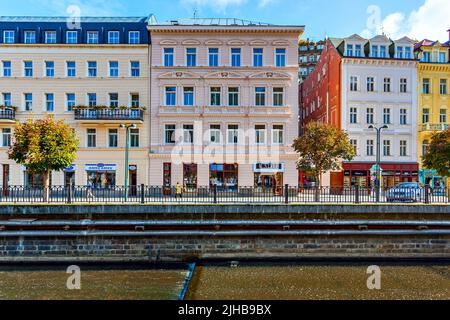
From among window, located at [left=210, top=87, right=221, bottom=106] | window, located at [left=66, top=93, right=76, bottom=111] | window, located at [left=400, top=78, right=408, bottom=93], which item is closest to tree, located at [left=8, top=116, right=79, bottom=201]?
window, located at [left=66, top=93, right=76, bottom=111]

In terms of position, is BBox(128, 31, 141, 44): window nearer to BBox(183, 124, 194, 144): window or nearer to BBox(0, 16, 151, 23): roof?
BBox(0, 16, 151, 23): roof

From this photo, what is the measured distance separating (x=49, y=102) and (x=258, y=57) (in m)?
19.3

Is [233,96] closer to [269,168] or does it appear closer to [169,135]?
[169,135]

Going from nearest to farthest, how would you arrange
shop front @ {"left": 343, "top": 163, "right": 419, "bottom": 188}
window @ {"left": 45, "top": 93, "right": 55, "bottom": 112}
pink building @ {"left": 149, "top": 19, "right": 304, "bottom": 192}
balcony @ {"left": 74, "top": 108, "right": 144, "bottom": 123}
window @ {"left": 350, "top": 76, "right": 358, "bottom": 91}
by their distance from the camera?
1. balcony @ {"left": 74, "top": 108, "right": 144, "bottom": 123}
2. pink building @ {"left": 149, "top": 19, "right": 304, "bottom": 192}
3. window @ {"left": 45, "top": 93, "right": 55, "bottom": 112}
4. shop front @ {"left": 343, "top": 163, "right": 419, "bottom": 188}
5. window @ {"left": 350, "top": 76, "right": 358, "bottom": 91}

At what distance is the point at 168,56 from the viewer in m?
27.3

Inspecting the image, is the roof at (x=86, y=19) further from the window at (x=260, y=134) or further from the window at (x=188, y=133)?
the window at (x=260, y=134)

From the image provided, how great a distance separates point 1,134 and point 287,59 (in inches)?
1028

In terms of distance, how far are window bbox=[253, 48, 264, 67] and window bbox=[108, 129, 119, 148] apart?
13.8 m

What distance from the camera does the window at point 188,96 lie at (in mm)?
27309

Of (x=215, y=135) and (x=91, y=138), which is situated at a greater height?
(x=215, y=135)

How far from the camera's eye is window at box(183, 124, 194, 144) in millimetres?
27188

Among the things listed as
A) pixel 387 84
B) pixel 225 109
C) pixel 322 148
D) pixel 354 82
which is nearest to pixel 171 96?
pixel 225 109

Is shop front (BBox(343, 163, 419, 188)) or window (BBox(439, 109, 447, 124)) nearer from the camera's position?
shop front (BBox(343, 163, 419, 188))

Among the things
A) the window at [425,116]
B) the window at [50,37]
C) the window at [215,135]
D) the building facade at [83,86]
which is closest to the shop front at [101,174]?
the building facade at [83,86]
